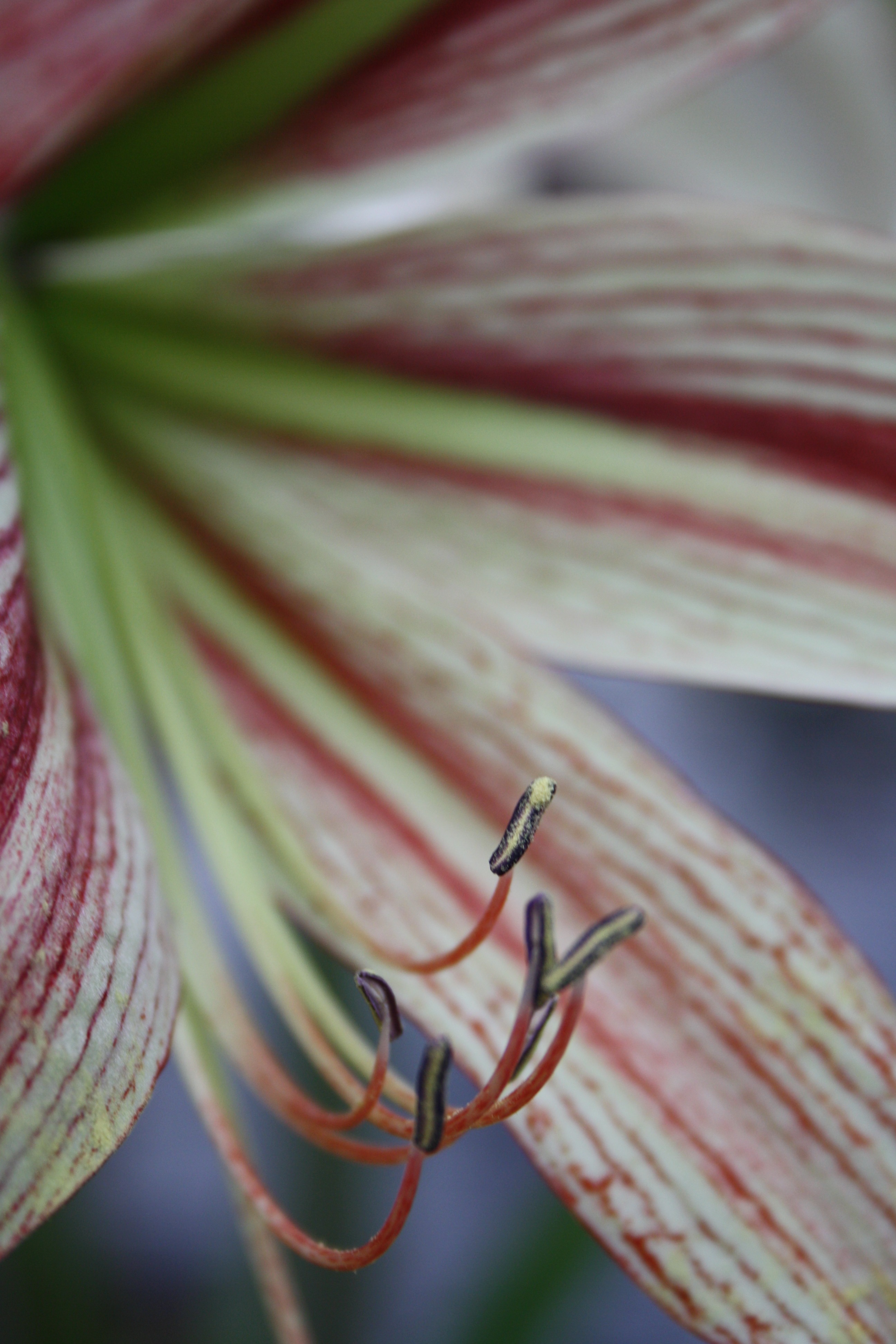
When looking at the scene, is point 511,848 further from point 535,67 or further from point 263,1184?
point 535,67

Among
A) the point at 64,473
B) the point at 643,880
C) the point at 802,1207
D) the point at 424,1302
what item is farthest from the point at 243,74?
the point at 424,1302

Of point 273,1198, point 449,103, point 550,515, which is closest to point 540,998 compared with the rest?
point 273,1198

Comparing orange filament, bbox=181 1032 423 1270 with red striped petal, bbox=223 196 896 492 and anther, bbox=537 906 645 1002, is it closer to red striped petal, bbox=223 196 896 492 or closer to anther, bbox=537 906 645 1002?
anther, bbox=537 906 645 1002

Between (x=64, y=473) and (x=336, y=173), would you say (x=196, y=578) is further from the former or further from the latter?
(x=336, y=173)

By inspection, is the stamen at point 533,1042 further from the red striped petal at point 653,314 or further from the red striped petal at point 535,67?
the red striped petal at point 535,67

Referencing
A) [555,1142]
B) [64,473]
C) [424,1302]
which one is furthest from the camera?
[424,1302]

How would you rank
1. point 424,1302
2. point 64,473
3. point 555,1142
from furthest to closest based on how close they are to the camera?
point 424,1302 < point 64,473 < point 555,1142

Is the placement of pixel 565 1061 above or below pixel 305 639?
below
